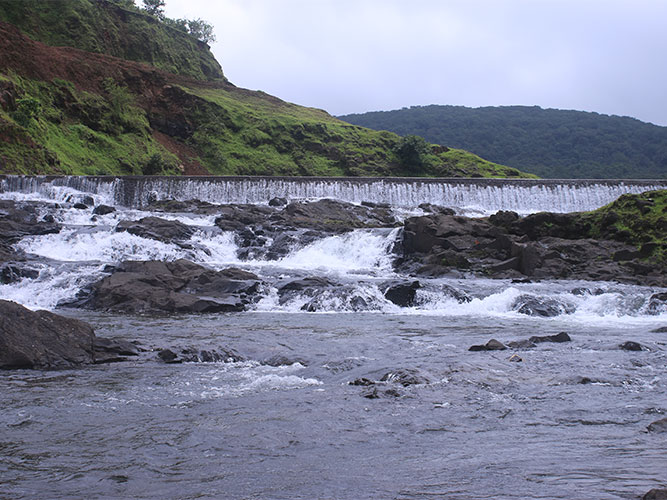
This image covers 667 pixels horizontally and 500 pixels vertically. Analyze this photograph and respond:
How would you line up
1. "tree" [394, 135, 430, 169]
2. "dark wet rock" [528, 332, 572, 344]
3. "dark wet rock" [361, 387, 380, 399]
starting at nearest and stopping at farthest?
1. "dark wet rock" [361, 387, 380, 399]
2. "dark wet rock" [528, 332, 572, 344]
3. "tree" [394, 135, 430, 169]

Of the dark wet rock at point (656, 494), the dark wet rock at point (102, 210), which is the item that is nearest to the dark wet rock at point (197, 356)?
the dark wet rock at point (656, 494)

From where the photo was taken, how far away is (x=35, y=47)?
2100 inches

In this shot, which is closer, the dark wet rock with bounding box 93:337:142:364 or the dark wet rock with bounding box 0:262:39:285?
the dark wet rock with bounding box 93:337:142:364

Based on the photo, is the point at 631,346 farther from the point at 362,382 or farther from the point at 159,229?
the point at 159,229

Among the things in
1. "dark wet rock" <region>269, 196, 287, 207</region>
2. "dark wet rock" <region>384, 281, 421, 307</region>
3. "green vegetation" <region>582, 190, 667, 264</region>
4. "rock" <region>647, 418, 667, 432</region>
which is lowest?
"rock" <region>647, 418, 667, 432</region>

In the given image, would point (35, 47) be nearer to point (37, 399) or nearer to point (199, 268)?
point (199, 268)

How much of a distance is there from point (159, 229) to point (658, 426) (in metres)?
24.1

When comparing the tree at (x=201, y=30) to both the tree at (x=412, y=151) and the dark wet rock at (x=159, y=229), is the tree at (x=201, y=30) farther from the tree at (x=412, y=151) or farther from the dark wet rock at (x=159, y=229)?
the dark wet rock at (x=159, y=229)

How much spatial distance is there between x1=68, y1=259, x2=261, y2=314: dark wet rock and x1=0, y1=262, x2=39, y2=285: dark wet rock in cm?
262

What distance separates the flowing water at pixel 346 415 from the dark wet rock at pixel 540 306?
0.90 meters

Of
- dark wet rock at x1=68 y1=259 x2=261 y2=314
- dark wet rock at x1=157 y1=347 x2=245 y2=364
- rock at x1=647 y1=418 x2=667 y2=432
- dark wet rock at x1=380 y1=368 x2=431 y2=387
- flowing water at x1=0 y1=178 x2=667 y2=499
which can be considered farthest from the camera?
dark wet rock at x1=68 y1=259 x2=261 y2=314

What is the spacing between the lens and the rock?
612cm

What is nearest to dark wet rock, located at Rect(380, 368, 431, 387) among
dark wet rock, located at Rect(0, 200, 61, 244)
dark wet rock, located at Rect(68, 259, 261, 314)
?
dark wet rock, located at Rect(68, 259, 261, 314)

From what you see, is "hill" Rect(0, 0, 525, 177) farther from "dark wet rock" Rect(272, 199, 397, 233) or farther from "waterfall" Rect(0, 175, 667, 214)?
"dark wet rock" Rect(272, 199, 397, 233)
